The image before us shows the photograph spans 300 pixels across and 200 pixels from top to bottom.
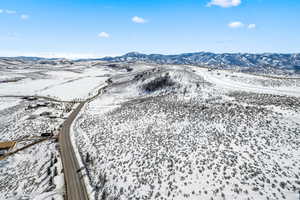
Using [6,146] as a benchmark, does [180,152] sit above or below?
above

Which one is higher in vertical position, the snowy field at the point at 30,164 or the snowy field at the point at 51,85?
the snowy field at the point at 51,85

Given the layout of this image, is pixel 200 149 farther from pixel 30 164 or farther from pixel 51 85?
pixel 51 85

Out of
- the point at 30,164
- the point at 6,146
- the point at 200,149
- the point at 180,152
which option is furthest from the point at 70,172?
the point at 6,146

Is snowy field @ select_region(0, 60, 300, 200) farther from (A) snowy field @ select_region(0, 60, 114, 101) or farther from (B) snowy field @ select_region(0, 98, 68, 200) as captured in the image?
(A) snowy field @ select_region(0, 60, 114, 101)

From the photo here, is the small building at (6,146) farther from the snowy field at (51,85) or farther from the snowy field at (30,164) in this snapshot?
the snowy field at (51,85)

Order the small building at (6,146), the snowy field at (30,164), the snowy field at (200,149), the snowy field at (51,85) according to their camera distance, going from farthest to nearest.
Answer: the snowy field at (51,85) < the small building at (6,146) < the snowy field at (30,164) < the snowy field at (200,149)

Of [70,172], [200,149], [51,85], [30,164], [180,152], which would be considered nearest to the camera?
[200,149]

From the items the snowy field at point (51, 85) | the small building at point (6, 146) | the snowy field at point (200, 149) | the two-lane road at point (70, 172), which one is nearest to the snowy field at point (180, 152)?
the snowy field at point (200, 149)

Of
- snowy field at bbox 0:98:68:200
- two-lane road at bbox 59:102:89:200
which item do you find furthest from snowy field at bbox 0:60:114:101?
two-lane road at bbox 59:102:89:200
